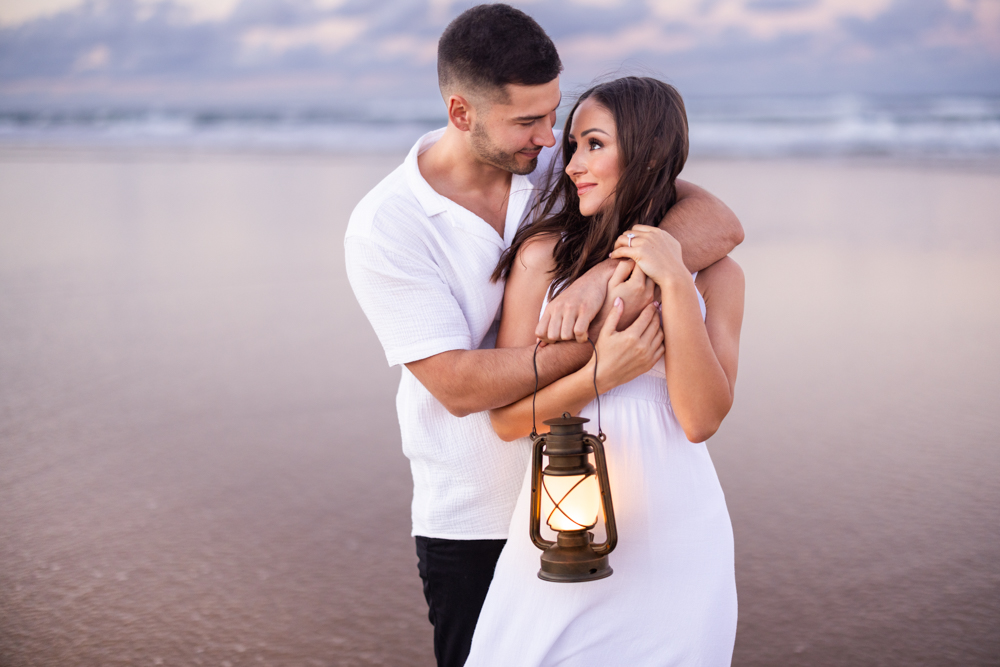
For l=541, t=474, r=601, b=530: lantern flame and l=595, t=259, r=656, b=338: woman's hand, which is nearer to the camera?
l=541, t=474, r=601, b=530: lantern flame

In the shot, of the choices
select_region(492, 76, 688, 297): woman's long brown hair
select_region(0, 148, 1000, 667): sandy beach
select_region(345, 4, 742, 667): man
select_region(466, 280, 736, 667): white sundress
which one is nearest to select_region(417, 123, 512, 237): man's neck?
select_region(345, 4, 742, 667): man

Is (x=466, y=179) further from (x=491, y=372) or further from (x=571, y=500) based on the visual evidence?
(x=571, y=500)

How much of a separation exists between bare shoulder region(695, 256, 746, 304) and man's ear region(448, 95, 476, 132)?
0.74 metres

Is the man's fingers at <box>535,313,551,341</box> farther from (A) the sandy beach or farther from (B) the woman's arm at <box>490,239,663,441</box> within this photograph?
(A) the sandy beach

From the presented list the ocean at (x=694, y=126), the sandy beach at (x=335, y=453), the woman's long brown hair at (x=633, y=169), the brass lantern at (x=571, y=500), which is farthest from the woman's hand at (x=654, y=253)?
the ocean at (x=694, y=126)

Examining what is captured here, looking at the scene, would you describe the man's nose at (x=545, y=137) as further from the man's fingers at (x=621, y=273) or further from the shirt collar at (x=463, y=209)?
the man's fingers at (x=621, y=273)

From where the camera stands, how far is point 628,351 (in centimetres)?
172

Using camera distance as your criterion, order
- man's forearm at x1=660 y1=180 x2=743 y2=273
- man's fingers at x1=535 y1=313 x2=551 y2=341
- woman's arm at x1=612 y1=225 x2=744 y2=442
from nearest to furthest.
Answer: woman's arm at x1=612 y1=225 x2=744 y2=442 → man's fingers at x1=535 y1=313 x2=551 y2=341 → man's forearm at x1=660 y1=180 x2=743 y2=273

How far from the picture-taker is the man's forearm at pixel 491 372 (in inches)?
71.9

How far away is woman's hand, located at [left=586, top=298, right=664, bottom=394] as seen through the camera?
1.72m

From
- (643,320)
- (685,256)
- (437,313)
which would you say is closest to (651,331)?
(643,320)

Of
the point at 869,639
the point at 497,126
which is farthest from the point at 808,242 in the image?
the point at 497,126

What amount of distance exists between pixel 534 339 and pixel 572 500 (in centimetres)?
47

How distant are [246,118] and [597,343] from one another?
1972 centimetres
